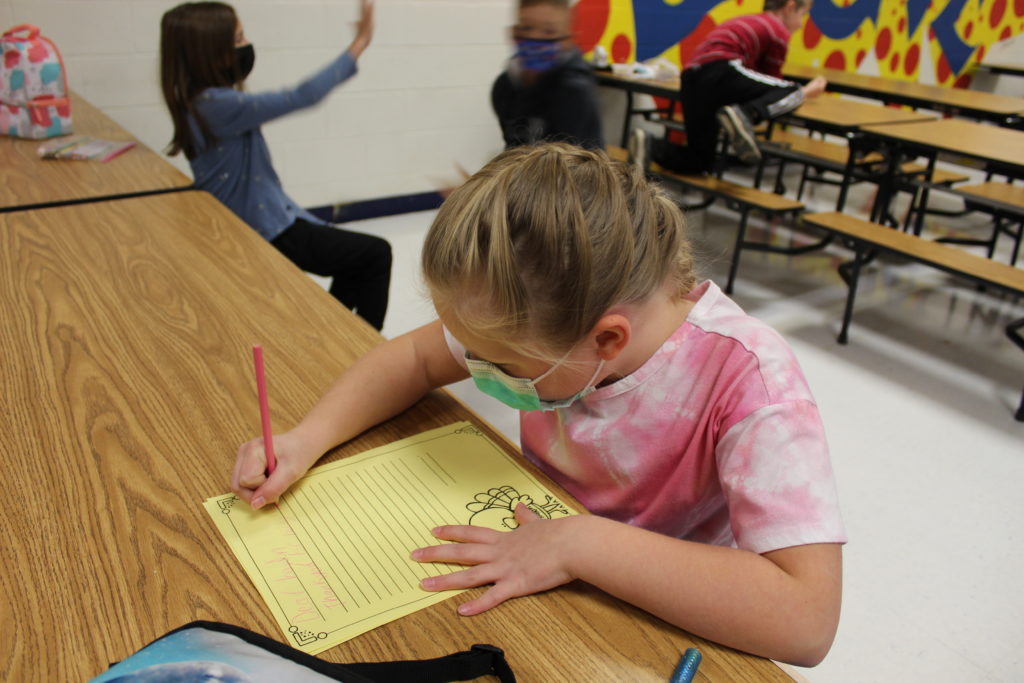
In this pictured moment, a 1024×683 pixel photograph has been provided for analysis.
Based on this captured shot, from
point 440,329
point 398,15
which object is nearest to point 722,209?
point 398,15

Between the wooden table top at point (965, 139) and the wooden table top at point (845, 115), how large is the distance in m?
0.09

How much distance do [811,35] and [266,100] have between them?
469 cm

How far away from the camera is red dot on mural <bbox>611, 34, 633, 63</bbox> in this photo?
446cm

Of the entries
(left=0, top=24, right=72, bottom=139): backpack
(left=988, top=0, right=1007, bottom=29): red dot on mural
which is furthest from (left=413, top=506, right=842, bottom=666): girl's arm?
(left=988, top=0, right=1007, bottom=29): red dot on mural

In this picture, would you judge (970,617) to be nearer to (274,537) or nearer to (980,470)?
(980,470)

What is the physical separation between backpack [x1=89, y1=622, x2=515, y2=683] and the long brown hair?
6.06 feet

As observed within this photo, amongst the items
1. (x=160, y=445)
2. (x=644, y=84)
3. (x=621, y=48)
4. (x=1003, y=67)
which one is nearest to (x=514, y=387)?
(x=160, y=445)

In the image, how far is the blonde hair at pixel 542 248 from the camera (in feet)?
2.12

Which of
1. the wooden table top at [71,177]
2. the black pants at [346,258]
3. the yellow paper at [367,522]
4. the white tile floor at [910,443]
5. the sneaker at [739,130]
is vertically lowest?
the white tile floor at [910,443]

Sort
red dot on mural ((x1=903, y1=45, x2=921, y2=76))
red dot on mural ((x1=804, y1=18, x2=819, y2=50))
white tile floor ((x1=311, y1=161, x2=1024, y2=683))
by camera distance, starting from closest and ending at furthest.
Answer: white tile floor ((x1=311, y1=161, x2=1024, y2=683)) < red dot on mural ((x1=804, y1=18, x2=819, y2=50)) < red dot on mural ((x1=903, y1=45, x2=921, y2=76))

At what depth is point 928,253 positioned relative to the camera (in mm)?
2709

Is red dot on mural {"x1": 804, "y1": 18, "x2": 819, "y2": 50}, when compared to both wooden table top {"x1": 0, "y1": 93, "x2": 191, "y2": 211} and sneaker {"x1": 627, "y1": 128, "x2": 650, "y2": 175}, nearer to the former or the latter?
sneaker {"x1": 627, "y1": 128, "x2": 650, "y2": 175}

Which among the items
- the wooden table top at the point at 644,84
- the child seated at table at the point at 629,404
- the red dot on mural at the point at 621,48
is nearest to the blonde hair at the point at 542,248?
the child seated at table at the point at 629,404

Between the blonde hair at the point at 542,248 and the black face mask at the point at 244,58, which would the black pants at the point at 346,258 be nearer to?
the black face mask at the point at 244,58
